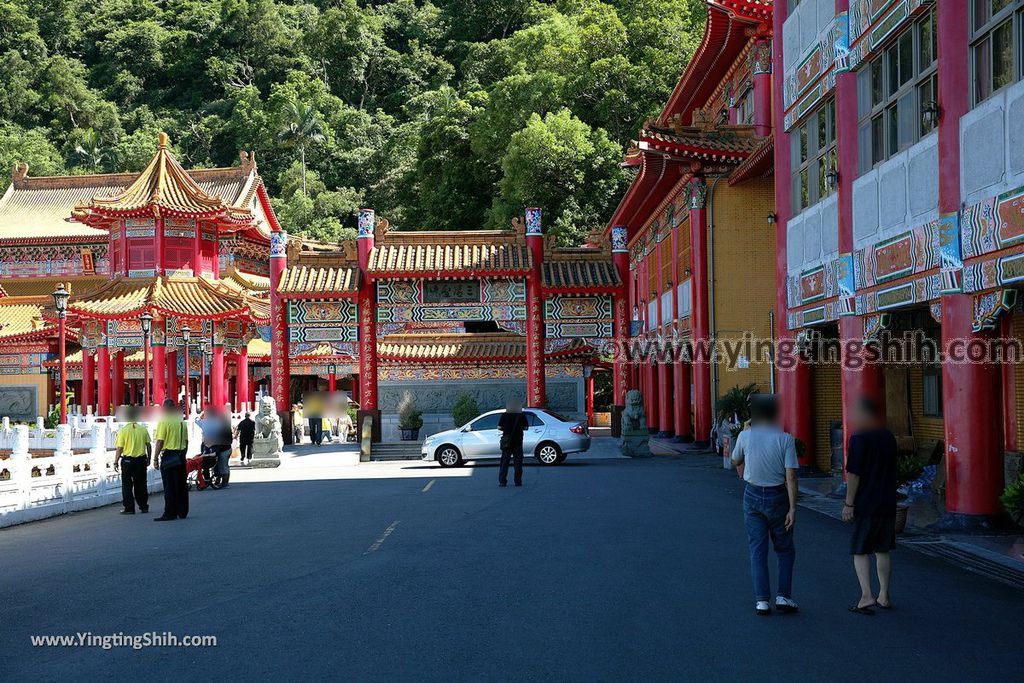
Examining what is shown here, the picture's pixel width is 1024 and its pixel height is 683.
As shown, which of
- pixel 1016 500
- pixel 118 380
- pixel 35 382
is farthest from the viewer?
pixel 35 382

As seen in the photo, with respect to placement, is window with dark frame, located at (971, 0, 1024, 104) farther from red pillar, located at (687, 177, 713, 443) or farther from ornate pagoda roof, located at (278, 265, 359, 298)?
ornate pagoda roof, located at (278, 265, 359, 298)

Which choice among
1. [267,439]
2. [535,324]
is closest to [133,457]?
[267,439]

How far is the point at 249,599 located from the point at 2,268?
54.3 meters

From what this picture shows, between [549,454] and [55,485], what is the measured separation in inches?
477

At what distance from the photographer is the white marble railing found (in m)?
16.6

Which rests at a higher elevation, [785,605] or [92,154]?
[92,154]

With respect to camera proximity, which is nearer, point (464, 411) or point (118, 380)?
point (464, 411)

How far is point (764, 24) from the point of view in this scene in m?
24.4

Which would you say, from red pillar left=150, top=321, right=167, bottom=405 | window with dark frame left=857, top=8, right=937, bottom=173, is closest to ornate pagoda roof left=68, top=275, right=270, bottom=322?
red pillar left=150, top=321, right=167, bottom=405

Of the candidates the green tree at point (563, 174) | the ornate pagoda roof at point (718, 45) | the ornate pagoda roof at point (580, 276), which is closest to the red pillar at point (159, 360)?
the ornate pagoda roof at point (580, 276)

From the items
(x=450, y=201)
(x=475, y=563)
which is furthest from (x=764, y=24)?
(x=450, y=201)

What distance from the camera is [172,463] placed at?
1584cm

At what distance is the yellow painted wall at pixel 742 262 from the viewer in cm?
2723

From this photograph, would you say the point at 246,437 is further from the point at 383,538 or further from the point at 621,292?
the point at 383,538
